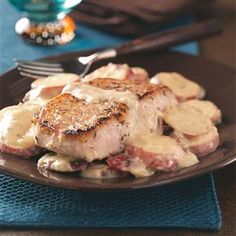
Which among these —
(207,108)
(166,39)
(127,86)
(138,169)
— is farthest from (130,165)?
(166,39)

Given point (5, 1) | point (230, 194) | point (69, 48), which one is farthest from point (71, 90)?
point (5, 1)

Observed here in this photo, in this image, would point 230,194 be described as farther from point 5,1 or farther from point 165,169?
point 5,1

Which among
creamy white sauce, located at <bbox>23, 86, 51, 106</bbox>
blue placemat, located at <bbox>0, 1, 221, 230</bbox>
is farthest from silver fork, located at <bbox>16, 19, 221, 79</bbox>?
blue placemat, located at <bbox>0, 1, 221, 230</bbox>

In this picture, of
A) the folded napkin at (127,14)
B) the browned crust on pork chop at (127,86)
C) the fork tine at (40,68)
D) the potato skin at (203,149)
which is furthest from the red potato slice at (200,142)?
the folded napkin at (127,14)

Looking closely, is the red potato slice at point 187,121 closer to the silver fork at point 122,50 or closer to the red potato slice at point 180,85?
the red potato slice at point 180,85

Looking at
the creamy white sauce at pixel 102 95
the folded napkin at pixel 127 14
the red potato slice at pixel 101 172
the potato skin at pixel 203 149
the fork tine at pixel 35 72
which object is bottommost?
the folded napkin at pixel 127 14

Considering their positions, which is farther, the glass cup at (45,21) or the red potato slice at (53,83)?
the glass cup at (45,21)

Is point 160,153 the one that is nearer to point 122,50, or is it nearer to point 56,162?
point 56,162
